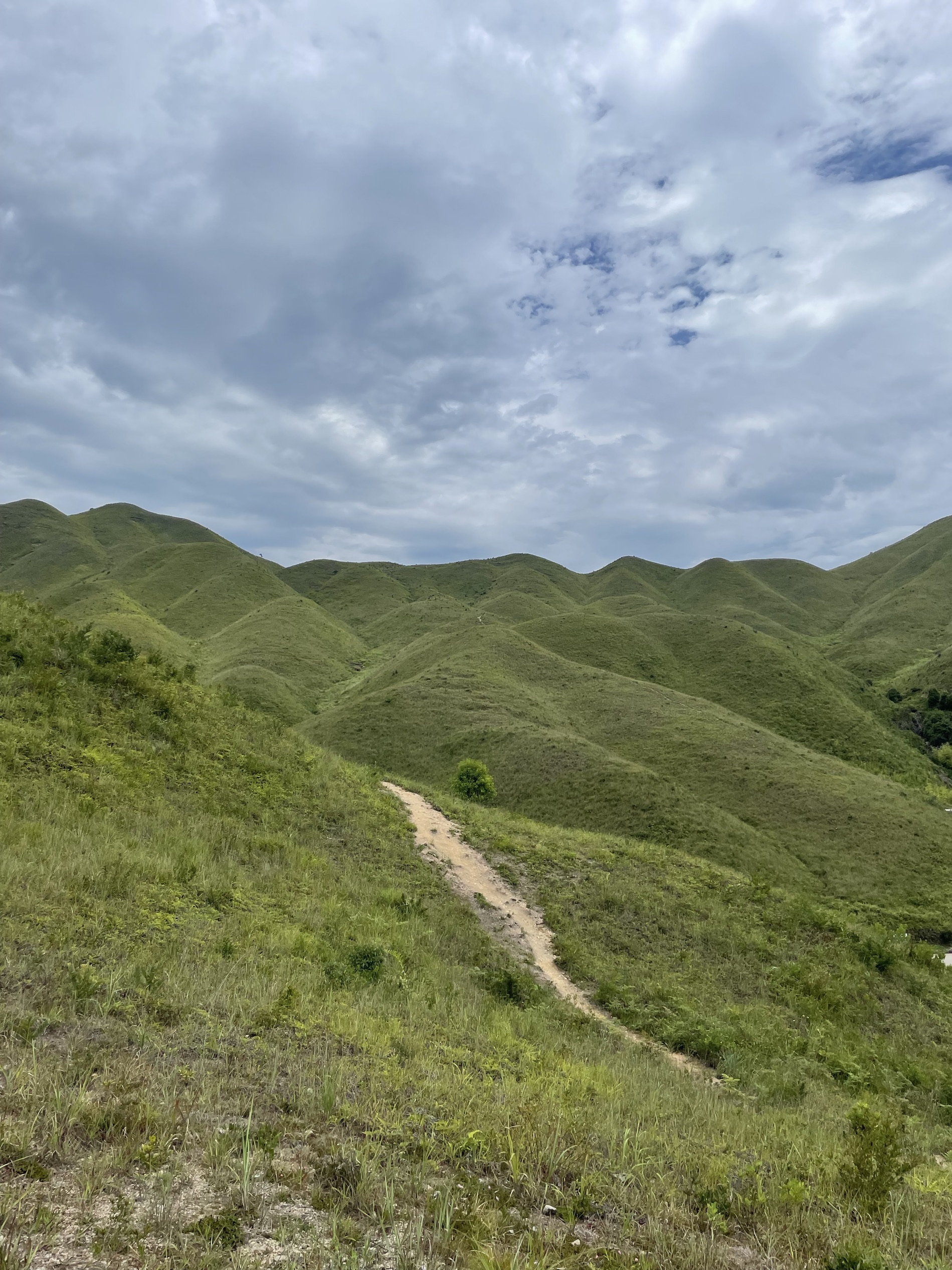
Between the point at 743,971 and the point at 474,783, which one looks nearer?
the point at 743,971

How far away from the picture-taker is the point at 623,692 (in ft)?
206

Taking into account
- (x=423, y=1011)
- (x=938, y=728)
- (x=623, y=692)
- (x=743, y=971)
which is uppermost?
(x=623, y=692)

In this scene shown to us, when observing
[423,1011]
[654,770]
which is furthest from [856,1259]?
[654,770]

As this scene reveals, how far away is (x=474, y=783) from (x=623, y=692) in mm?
29613

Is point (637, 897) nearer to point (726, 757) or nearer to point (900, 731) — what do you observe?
point (726, 757)

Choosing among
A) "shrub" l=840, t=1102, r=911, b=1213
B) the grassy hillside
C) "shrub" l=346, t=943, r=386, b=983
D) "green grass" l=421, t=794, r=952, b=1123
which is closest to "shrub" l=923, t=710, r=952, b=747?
"green grass" l=421, t=794, r=952, b=1123

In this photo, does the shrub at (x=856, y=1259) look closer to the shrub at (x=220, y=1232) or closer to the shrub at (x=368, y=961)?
the shrub at (x=220, y=1232)

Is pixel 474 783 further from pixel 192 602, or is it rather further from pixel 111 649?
pixel 192 602

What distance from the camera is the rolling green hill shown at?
121 ft

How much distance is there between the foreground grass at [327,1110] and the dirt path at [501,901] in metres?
1.73

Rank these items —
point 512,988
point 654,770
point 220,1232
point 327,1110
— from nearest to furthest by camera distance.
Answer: point 220,1232, point 327,1110, point 512,988, point 654,770

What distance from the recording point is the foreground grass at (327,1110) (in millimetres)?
3467

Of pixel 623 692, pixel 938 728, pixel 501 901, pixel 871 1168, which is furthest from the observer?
pixel 938 728

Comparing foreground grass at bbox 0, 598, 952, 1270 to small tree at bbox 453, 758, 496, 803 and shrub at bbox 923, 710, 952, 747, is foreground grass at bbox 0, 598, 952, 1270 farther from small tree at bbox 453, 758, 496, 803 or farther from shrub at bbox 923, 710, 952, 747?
shrub at bbox 923, 710, 952, 747
